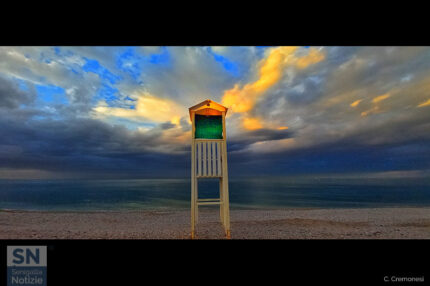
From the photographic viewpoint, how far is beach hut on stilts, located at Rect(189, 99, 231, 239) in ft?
12.0

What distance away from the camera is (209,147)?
12.2 feet

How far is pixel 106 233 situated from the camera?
190 inches

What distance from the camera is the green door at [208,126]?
3.84 metres
